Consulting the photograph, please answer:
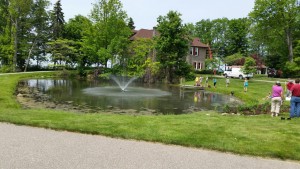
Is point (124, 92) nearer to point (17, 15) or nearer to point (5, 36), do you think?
point (17, 15)

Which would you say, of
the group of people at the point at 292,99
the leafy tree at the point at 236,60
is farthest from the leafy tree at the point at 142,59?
the group of people at the point at 292,99

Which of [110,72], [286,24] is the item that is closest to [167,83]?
[110,72]

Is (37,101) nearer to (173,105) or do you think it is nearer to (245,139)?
(173,105)

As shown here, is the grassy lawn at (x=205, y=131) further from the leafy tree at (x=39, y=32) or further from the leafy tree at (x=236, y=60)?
the leafy tree at (x=39, y=32)

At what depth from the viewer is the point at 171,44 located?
46406mm

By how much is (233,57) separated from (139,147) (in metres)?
50.2

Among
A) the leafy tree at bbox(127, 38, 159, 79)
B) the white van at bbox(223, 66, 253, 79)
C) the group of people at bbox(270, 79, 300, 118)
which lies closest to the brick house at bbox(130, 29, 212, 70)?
the leafy tree at bbox(127, 38, 159, 79)

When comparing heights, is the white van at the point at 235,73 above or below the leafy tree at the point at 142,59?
below

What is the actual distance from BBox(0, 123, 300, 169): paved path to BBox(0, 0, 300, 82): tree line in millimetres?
37994

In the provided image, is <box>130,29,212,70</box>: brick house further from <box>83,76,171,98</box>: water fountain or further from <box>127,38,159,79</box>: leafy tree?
<box>83,76,171,98</box>: water fountain

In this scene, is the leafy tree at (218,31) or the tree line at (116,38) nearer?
the tree line at (116,38)

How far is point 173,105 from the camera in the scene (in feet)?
71.9

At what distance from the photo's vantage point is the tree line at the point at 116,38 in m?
47.1

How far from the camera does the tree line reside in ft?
155
